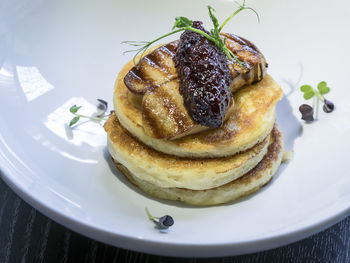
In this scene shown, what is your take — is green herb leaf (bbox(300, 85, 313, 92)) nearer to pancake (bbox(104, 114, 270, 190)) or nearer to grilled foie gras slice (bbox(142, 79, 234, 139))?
pancake (bbox(104, 114, 270, 190))

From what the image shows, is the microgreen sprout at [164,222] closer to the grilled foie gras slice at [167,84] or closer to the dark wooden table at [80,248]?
the dark wooden table at [80,248]

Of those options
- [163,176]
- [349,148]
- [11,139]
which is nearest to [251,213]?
[163,176]

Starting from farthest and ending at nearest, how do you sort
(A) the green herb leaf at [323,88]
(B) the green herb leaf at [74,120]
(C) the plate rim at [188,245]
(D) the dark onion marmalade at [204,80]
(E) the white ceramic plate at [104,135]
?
(A) the green herb leaf at [323,88] < (B) the green herb leaf at [74,120] < (D) the dark onion marmalade at [204,80] < (E) the white ceramic plate at [104,135] < (C) the plate rim at [188,245]

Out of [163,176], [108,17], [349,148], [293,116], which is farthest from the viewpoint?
[108,17]

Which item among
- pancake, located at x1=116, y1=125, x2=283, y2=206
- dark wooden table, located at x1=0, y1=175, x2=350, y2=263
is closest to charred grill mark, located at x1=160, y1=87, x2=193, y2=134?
pancake, located at x1=116, y1=125, x2=283, y2=206

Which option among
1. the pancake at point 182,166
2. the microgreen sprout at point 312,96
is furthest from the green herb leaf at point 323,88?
the pancake at point 182,166

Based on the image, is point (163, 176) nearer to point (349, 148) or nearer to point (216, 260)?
point (216, 260)

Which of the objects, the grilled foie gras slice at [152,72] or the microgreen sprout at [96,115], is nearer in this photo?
the grilled foie gras slice at [152,72]

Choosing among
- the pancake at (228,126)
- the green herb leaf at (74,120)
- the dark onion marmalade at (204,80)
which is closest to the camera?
the dark onion marmalade at (204,80)
